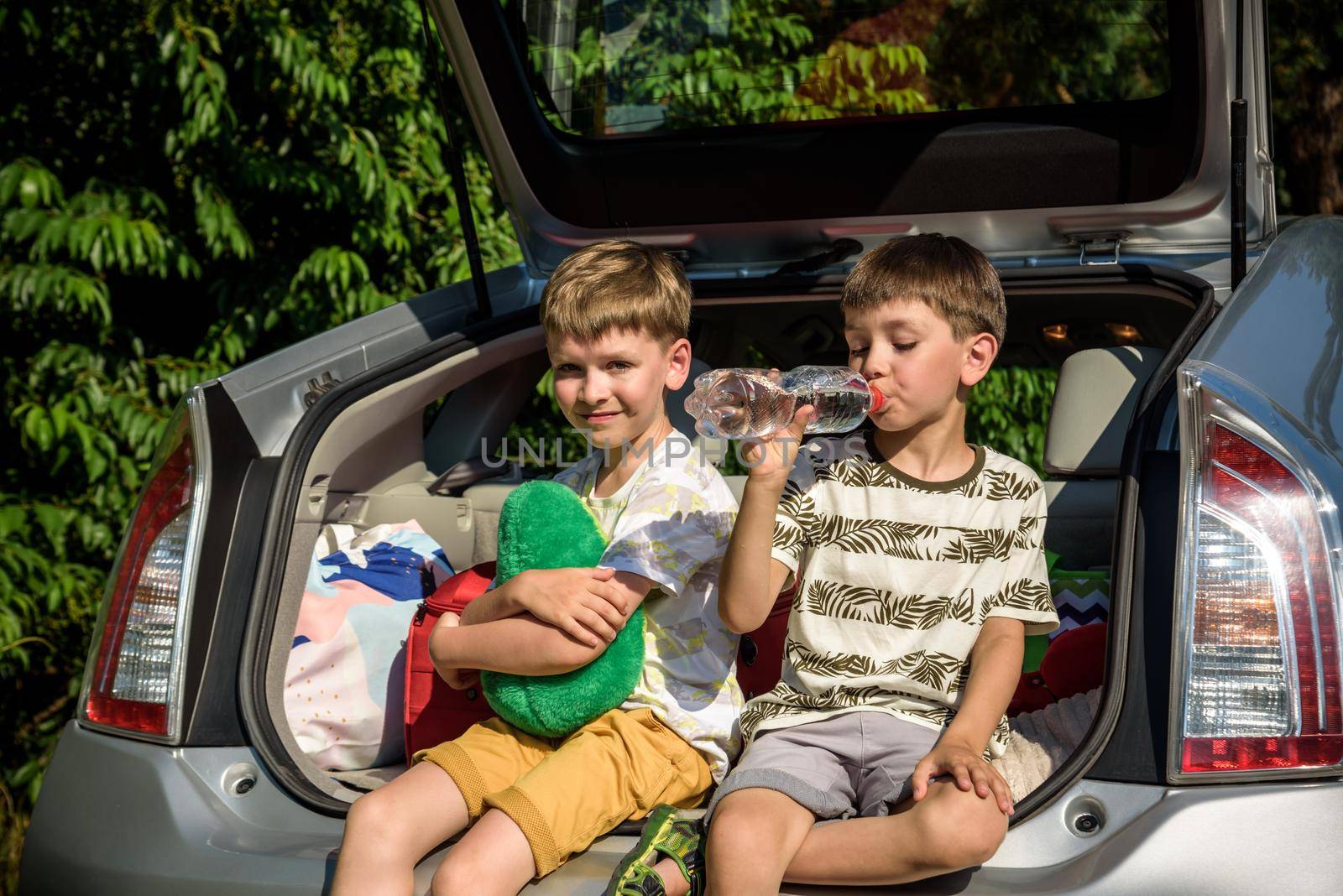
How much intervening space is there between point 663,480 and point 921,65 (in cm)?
113

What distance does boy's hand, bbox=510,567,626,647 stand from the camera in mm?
1700

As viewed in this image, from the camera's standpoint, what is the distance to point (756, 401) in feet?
5.25

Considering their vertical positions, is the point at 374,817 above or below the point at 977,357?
below

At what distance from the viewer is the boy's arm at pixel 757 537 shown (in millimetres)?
1563

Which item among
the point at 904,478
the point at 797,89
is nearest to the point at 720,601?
the point at 904,478

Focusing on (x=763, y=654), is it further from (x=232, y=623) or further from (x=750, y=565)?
(x=232, y=623)

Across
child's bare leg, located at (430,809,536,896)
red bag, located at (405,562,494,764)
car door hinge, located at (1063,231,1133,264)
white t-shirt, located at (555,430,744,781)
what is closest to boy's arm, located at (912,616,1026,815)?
white t-shirt, located at (555,430,744,781)

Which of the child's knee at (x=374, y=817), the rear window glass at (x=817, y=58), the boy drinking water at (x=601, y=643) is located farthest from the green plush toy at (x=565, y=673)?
the rear window glass at (x=817, y=58)

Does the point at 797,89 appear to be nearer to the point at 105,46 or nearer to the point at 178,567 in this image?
the point at 178,567

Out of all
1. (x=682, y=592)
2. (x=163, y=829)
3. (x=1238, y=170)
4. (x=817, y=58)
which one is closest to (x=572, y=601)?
(x=682, y=592)

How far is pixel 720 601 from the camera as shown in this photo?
5.59ft

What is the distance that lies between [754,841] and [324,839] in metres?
0.58

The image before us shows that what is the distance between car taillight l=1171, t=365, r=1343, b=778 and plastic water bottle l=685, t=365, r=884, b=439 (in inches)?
18.1

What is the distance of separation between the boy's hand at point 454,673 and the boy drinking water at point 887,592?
1.37 feet
